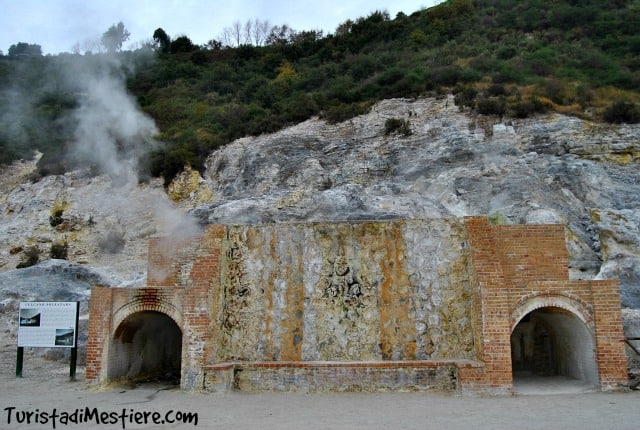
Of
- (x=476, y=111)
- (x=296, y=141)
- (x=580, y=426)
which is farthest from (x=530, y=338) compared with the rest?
(x=296, y=141)

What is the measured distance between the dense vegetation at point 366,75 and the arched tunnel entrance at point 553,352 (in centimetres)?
1214

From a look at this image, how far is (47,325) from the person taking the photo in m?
12.1

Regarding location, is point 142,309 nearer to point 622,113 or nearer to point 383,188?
point 383,188

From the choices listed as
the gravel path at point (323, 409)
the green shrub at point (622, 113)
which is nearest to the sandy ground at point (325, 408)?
the gravel path at point (323, 409)

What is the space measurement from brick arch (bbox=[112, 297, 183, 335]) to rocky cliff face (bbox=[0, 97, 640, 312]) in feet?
23.9

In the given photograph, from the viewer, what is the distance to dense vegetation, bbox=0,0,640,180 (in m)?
26.6

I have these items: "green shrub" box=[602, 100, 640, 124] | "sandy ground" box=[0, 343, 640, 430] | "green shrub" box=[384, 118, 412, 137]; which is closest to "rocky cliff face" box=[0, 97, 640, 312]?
"green shrub" box=[384, 118, 412, 137]

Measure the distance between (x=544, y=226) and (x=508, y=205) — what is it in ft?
26.7

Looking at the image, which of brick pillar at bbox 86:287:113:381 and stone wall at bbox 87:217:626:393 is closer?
stone wall at bbox 87:217:626:393

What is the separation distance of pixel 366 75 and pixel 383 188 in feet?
49.5

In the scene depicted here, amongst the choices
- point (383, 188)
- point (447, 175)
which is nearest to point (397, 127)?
point (383, 188)

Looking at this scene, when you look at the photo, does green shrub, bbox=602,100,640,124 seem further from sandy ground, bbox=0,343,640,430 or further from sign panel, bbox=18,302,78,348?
sign panel, bbox=18,302,78,348

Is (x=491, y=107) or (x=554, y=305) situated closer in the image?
(x=554, y=305)

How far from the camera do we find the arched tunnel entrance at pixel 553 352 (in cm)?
1100
